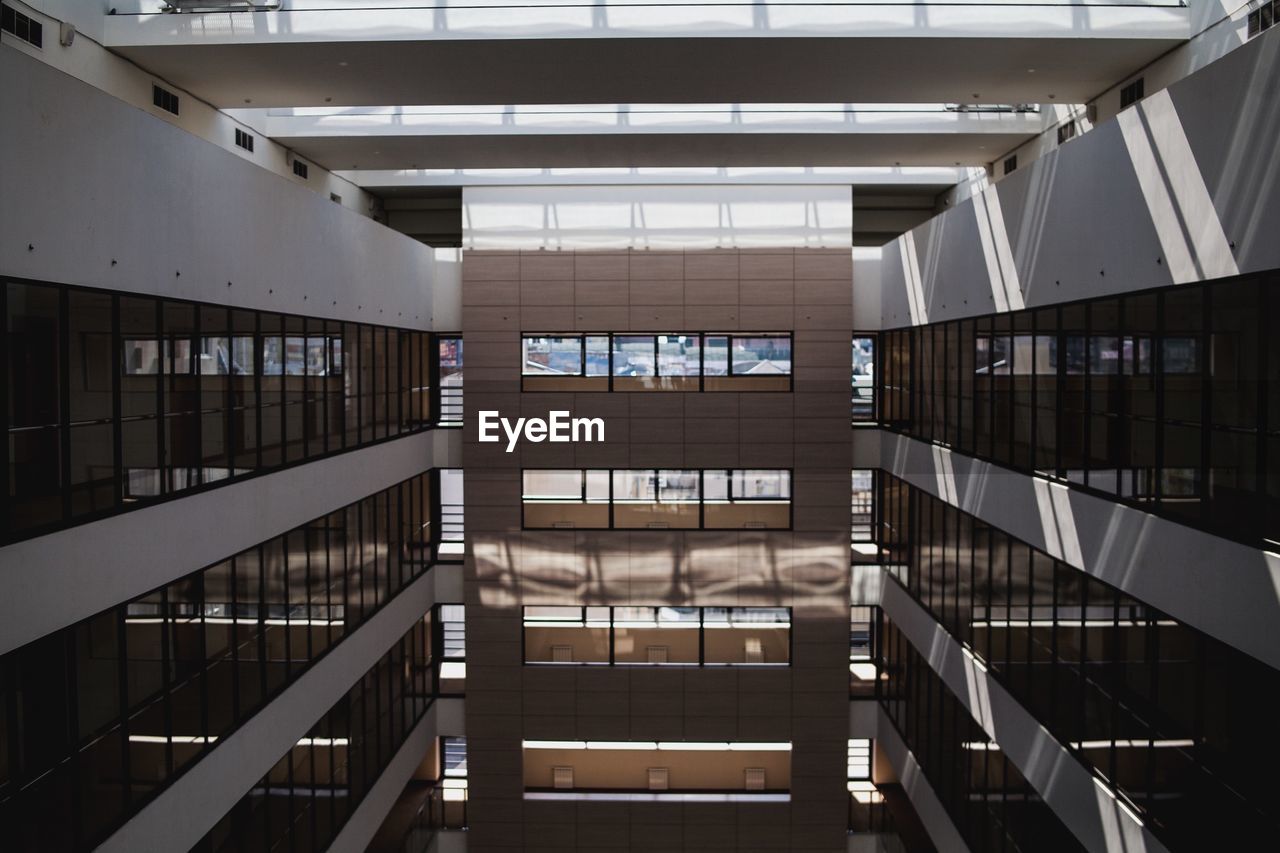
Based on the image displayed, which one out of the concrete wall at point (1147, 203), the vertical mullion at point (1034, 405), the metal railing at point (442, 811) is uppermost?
the concrete wall at point (1147, 203)

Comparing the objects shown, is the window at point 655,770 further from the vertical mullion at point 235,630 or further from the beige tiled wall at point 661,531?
the vertical mullion at point 235,630

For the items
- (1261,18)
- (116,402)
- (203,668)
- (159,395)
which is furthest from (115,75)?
(1261,18)

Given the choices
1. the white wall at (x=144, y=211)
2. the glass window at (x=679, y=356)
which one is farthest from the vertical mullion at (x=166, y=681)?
the glass window at (x=679, y=356)

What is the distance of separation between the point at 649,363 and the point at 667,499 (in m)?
2.24

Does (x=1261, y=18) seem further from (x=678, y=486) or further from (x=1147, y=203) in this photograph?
(x=678, y=486)

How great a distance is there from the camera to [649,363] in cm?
1536

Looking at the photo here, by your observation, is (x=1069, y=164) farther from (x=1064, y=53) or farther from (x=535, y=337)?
(x=535, y=337)

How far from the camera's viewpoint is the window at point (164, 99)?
10633 mm

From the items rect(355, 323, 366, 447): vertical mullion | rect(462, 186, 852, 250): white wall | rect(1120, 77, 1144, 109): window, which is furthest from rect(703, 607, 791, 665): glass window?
rect(1120, 77, 1144, 109): window

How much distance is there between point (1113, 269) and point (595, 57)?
19.1 ft

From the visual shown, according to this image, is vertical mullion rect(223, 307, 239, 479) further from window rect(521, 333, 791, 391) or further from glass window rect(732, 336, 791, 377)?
glass window rect(732, 336, 791, 377)

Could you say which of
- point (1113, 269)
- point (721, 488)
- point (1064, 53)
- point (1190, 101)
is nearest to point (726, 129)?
point (1064, 53)

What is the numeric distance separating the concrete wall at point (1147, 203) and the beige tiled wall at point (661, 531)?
15.2 ft

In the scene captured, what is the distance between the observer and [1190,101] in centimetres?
604
